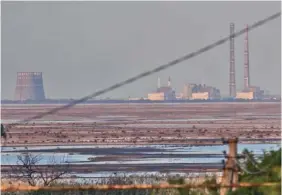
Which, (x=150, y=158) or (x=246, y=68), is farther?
(x=246, y=68)

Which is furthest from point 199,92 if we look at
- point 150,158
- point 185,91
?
point 150,158

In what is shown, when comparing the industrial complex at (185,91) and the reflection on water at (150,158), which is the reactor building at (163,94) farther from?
the reflection on water at (150,158)

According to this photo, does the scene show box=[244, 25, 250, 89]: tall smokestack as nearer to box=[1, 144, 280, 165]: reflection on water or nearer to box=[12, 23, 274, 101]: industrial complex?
box=[12, 23, 274, 101]: industrial complex

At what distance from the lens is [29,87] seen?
11838 centimetres

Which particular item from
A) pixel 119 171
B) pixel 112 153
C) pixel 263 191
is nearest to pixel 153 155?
pixel 112 153

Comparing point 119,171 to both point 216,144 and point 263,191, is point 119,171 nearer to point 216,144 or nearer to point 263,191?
point 216,144

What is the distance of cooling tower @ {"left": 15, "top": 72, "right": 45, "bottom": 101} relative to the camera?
4653 inches

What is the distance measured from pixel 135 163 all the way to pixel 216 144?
6191 millimetres

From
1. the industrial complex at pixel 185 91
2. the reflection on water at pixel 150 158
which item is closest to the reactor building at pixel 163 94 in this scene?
the industrial complex at pixel 185 91

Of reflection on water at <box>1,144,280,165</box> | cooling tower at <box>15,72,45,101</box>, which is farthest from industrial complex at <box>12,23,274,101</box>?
reflection on water at <box>1,144,280,165</box>

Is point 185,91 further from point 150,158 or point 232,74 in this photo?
point 150,158

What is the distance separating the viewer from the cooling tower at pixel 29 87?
118188 mm

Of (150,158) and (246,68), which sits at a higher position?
(246,68)

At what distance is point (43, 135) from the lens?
133 ft
